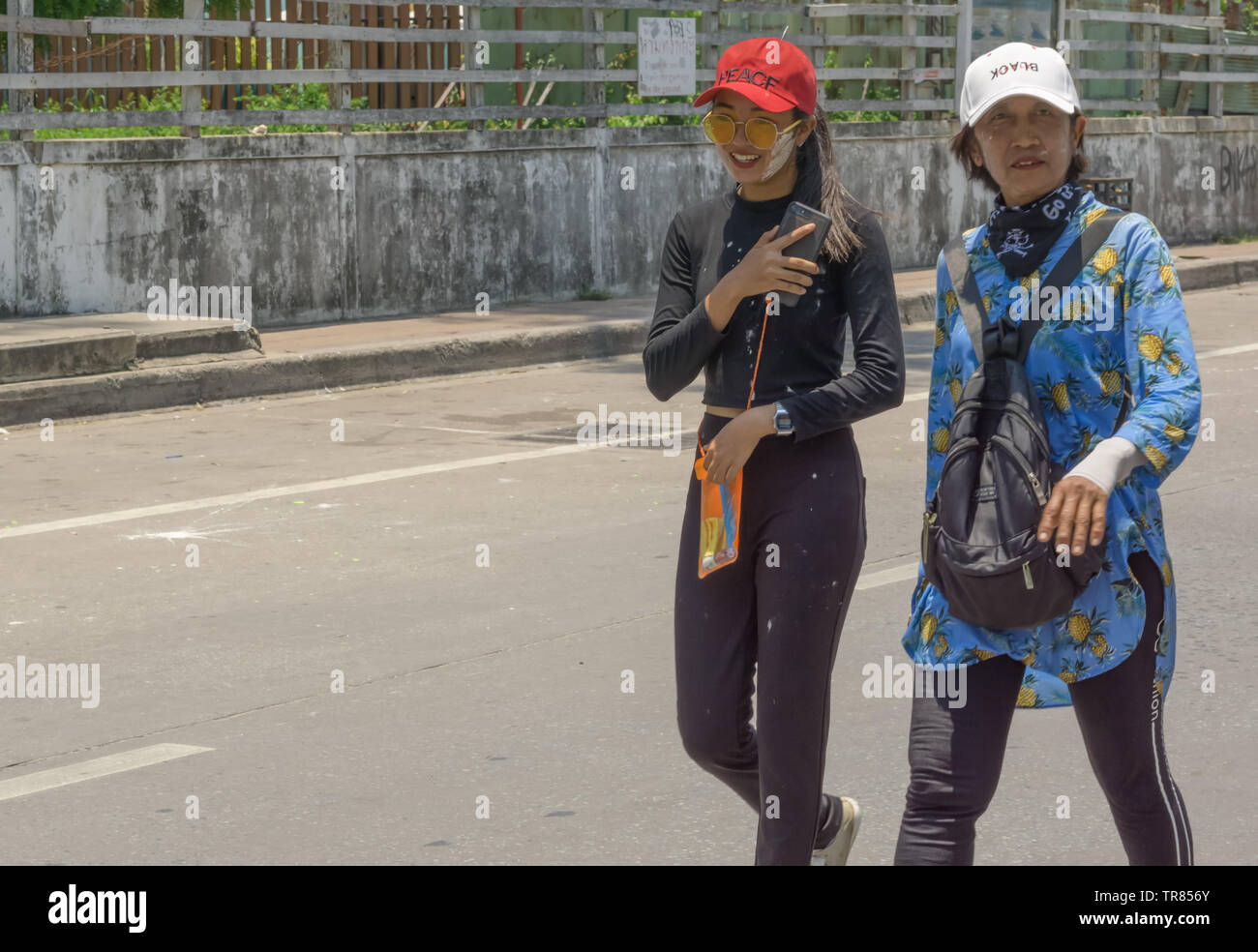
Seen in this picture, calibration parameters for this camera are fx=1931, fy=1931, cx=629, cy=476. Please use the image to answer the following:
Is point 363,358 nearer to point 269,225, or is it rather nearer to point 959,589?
point 269,225

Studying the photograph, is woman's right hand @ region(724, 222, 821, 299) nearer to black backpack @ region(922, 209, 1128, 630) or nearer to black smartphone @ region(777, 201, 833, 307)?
black smartphone @ region(777, 201, 833, 307)

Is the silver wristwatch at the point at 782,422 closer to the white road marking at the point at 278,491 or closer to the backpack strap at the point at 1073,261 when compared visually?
the backpack strap at the point at 1073,261

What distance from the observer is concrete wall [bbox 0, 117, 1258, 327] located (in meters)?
13.0

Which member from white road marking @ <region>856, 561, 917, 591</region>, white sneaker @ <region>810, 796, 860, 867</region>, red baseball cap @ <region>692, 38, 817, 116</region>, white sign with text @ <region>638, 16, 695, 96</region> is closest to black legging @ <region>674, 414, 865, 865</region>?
white sneaker @ <region>810, 796, 860, 867</region>

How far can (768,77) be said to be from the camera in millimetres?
3586

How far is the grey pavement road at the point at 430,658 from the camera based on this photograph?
4539 mm

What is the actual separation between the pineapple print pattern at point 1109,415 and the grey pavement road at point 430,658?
1.22 meters

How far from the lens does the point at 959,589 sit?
320cm

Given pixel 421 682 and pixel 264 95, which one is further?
pixel 264 95

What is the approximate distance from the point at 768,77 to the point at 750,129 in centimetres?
10

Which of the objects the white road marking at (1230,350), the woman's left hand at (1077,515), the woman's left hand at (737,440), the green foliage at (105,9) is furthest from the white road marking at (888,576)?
the green foliage at (105,9)

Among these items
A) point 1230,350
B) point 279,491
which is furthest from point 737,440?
point 1230,350

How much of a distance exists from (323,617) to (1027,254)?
12.4 feet

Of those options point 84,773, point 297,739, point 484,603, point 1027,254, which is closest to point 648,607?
point 484,603
